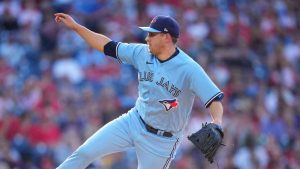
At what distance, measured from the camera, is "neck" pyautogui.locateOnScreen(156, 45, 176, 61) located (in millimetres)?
7738

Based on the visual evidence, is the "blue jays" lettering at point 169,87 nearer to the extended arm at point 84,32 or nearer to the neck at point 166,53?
the neck at point 166,53

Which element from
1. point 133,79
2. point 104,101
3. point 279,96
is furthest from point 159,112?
point 279,96

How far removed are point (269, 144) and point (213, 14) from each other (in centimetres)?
342

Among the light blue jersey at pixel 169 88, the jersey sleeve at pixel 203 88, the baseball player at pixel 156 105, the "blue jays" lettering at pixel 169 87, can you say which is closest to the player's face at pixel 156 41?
the baseball player at pixel 156 105

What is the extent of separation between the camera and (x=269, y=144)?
1375 cm

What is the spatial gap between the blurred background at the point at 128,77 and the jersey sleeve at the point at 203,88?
416cm

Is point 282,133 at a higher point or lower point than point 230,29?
lower

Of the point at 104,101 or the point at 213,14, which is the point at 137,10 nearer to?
the point at 213,14

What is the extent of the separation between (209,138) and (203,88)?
489 millimetres

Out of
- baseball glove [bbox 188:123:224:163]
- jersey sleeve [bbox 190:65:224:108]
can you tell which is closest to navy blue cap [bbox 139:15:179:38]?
jersey sleeve [bbox 190:65:224:108]

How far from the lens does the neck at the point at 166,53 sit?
774 cm

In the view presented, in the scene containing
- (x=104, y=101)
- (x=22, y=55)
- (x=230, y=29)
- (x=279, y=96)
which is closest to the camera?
(x=104, y=101)

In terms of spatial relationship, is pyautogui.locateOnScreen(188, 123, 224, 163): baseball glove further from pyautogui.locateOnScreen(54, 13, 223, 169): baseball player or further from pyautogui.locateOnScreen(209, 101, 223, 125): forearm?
pyautogui.locateOnScreen(54, 13, 223, 169): baseball player

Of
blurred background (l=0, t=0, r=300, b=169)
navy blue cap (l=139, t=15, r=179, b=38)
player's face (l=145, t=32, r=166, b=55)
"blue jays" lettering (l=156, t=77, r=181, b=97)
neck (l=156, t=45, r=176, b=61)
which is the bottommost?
blurred background (l=0, t=0, r=300, b=169)
